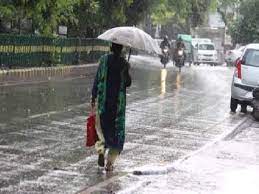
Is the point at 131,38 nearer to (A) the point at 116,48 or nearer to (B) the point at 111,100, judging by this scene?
(A) the point at 116,48

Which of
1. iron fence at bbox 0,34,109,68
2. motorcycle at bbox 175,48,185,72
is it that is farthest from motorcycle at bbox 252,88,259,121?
motorcycle at bbox 175,48,185,72

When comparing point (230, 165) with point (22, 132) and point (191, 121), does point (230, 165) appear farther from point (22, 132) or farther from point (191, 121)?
point (191, 121)

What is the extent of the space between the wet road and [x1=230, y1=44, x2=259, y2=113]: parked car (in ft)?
1.53

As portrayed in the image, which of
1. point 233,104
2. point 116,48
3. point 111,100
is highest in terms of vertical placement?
point 116,48

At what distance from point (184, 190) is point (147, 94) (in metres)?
12.3

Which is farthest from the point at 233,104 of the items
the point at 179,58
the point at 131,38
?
the point at 179,58

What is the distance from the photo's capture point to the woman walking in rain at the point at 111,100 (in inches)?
352

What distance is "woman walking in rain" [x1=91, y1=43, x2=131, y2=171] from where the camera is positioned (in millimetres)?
8953

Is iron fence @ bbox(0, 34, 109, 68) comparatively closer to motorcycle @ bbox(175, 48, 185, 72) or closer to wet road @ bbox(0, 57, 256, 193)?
wet road @ bbox(0, 57, 256, 193)

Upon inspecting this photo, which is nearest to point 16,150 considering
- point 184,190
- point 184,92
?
point 184,190

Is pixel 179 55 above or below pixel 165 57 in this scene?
above

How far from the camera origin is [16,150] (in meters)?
9.87

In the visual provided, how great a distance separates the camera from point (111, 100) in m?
8.99

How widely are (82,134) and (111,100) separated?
2.98 metres
